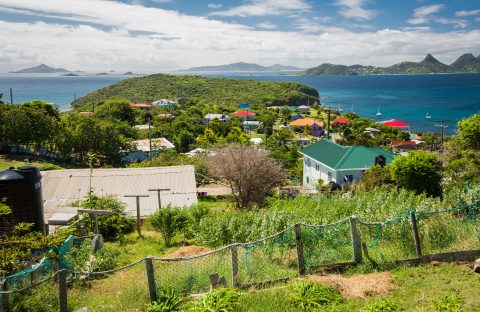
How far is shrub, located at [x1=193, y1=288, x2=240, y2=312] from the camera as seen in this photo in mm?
5727

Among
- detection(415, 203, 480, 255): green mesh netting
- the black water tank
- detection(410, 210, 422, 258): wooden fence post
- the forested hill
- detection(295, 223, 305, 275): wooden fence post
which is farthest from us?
the forested hill

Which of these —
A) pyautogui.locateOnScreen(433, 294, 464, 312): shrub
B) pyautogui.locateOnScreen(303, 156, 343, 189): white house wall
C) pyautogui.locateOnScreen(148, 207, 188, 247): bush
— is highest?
pyautogui.locateOnScreen(433, 294, 464, 312): shrub

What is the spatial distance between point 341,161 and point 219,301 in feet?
78.6

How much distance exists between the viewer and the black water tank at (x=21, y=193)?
31.1 ft

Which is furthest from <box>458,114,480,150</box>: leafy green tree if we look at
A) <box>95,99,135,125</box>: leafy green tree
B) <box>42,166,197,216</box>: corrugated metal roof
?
<box>95,99,135,125</box>: leafy green tree

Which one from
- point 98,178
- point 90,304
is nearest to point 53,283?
point 90,304

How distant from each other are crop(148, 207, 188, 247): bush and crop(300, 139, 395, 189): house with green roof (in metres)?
16.8

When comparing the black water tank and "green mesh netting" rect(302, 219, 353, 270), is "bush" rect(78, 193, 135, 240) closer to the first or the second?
the black water tank

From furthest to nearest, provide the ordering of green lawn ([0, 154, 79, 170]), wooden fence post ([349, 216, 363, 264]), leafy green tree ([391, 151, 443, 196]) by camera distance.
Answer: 1. green lawn ([0, 154, 79, 170])
2. leafy green tree ([391, 151, 443, 196])
3. wooden fence post ([349, 216, 363, 264])

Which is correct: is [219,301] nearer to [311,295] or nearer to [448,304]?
[311,295]

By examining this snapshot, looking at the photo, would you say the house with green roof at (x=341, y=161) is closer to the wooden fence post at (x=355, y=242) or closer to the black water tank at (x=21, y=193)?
the wooden fence post at (x=355, y=242)

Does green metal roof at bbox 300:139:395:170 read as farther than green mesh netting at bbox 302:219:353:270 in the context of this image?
Yes

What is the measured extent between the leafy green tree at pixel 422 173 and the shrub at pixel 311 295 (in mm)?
14045

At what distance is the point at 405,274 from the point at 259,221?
4.20m
